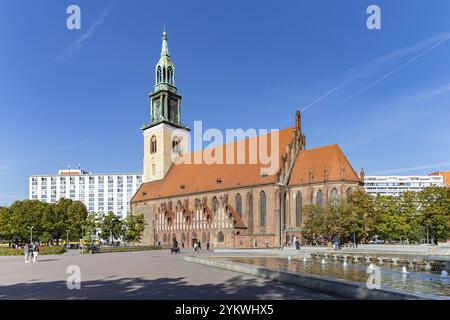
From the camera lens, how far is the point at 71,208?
83000 millimetres

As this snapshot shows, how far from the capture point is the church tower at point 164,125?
80.3 m

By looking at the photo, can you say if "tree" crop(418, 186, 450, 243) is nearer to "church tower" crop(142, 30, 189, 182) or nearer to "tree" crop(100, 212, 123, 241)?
"tree" crop(100, 212, 123, 241)

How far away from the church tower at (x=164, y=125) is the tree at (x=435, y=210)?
46781 mm

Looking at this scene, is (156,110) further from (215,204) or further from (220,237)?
(220,237)

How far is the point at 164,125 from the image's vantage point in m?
80.2

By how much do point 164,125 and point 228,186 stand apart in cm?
2197

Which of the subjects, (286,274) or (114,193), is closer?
(286,274)

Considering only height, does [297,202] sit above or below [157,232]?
above

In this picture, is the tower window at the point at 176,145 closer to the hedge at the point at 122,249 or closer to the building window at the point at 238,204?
the building window at the point at 238,204

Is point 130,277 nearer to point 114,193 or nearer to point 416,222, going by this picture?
point 416,222

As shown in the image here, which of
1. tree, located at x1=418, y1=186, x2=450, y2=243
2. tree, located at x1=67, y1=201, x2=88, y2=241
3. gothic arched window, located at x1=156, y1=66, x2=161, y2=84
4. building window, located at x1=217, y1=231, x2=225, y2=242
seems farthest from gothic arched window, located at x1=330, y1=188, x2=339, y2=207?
tree, located at x1=67, y1=201, x2=88, y2=241

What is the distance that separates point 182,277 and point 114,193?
17111 centimetres

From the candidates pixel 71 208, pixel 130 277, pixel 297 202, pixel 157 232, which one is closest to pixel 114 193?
pixel 71 208
